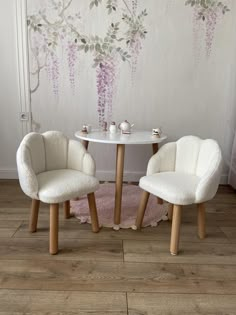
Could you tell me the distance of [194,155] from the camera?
2.00 metres

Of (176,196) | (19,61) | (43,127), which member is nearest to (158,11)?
(19,61)

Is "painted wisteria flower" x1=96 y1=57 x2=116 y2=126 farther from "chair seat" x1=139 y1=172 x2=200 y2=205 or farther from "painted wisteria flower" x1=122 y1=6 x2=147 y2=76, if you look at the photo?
"chair seat" x1=139 y1=172 x2=200 y2=205

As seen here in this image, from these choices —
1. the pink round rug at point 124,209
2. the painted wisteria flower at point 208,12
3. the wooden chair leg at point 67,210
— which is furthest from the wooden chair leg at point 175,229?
the painted wisteria flower at point 208,12

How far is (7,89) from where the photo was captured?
9.07 ft

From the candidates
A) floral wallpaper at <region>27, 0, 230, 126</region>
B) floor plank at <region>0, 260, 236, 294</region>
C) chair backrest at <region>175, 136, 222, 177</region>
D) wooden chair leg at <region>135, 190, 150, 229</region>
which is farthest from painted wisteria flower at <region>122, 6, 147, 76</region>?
floor plank at <region>0, 260, 236, 294</region>

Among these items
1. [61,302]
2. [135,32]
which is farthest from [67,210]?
[135,32]

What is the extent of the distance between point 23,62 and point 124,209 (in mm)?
1735

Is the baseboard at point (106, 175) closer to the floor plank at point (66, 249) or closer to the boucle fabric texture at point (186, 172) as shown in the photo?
the boucle fabric texture at point (186, 172)

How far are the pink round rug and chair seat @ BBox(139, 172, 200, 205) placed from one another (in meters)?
0.41

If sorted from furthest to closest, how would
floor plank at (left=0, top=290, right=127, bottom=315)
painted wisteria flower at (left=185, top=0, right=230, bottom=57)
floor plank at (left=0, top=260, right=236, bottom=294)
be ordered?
painted wisteria flower at (left=185, top=0, right=230, bottom=57) → floor plank at (left=0, top=260, right=236, bottom=294) → floor plank at (left=0, top=290, right=127, bottom=315)

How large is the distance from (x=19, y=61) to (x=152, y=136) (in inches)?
61.3

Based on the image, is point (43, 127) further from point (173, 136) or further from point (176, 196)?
point (176, 196)

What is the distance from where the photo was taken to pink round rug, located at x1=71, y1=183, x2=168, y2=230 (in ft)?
6.95

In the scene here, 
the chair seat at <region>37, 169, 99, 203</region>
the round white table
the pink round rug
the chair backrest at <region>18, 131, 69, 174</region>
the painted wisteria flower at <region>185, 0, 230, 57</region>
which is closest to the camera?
the chair seat at <region>37, 169, 99, 203</region>
